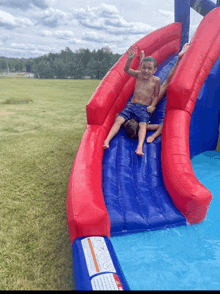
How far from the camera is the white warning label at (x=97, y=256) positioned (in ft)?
4.15

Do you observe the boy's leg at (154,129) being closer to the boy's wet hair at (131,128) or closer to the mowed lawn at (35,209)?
the boy's wet hair at (131,128)

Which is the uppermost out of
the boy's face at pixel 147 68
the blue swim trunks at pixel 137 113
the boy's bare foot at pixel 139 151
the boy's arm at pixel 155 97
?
the boy's face at pixel 147 68

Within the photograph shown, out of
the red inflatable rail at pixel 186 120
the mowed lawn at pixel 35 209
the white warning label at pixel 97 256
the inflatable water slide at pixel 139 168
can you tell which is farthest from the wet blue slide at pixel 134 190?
the mowed lawn at pixel 35 209

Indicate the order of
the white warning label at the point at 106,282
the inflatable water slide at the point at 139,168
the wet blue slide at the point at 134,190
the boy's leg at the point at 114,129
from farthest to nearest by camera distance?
1. the boy's leg at the point at 114,129
2. the wet blue slide at the point at 134,190
3. the inflatable water slide at the point at 139,168
4. the white warning label at the point at 106,282

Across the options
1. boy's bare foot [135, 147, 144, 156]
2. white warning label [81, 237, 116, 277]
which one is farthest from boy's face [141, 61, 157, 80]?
white warning label [81, 237, 116, 277]

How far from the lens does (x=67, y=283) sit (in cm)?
147

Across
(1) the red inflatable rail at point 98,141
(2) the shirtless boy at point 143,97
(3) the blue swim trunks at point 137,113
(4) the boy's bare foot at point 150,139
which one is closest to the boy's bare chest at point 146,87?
(2) the shirtless boy at point 143,97

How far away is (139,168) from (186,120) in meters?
0.74

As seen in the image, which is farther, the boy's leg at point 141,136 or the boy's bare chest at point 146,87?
the boy's bare chest at point 146,87

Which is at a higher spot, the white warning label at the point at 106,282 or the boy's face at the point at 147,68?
the boy's face at the point at 147,68

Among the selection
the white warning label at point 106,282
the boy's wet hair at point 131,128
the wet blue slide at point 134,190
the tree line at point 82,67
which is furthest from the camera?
the tree line at point 82,67

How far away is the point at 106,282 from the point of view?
1194mm

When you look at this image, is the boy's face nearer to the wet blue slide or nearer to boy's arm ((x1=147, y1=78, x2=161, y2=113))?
boy's arm ((x1=147, y1=78, x2=161, y2=113))

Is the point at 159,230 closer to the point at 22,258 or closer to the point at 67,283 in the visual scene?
the point at 67,283
